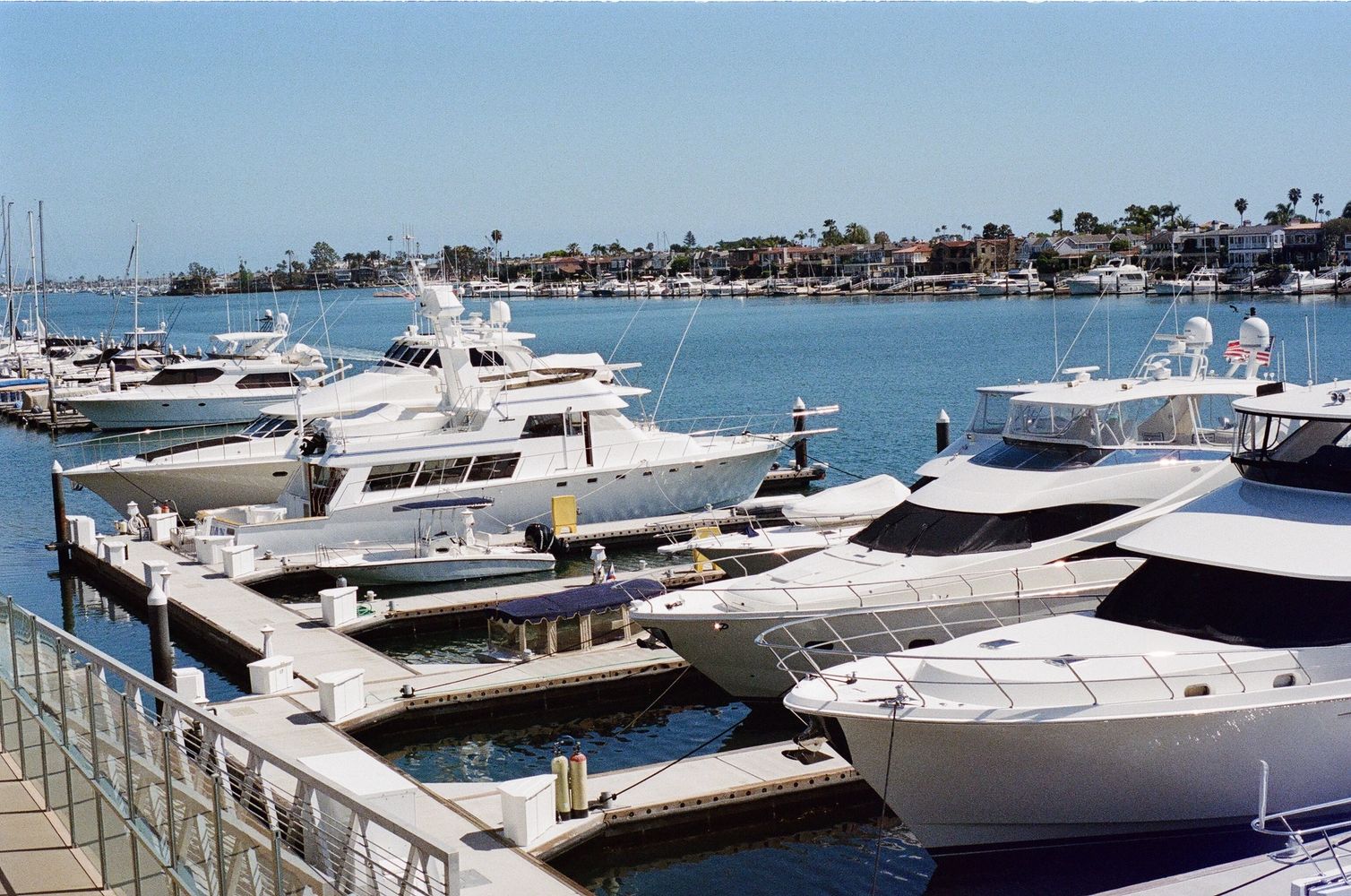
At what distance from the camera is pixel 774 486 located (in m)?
35.2

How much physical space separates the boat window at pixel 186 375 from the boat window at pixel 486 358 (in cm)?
2593

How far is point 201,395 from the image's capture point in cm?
5312

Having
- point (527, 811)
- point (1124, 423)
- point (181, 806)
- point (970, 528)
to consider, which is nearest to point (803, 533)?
point (970, 528)

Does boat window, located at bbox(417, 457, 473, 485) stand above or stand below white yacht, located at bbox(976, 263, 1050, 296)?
below

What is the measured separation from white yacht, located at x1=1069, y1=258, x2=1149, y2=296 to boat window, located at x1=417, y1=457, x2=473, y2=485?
121m

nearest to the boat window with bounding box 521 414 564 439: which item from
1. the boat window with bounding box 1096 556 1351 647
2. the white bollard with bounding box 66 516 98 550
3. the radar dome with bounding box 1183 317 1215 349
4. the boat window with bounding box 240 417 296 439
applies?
the boat window with bounding box 240 417 296 439

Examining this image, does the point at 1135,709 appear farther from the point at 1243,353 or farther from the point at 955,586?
the point at 1243,353

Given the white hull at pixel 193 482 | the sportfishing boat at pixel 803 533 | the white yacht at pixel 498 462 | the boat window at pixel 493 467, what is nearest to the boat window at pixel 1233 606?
the sportfishing boat at pixel 803 533

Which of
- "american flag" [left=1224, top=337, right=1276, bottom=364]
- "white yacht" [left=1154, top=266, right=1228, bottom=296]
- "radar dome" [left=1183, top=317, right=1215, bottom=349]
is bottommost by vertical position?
"american flag" [left=1224, top=337, right=1276, bottom=364]

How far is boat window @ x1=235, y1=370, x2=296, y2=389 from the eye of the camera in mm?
54094

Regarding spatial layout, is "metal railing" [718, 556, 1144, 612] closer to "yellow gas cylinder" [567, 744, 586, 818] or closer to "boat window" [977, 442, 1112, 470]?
"boat window" [977, 442, 1112, 470]

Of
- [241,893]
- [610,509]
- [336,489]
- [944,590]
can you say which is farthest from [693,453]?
[241,893]

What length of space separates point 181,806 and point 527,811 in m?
5.20

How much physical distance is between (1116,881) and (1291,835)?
2.69m
